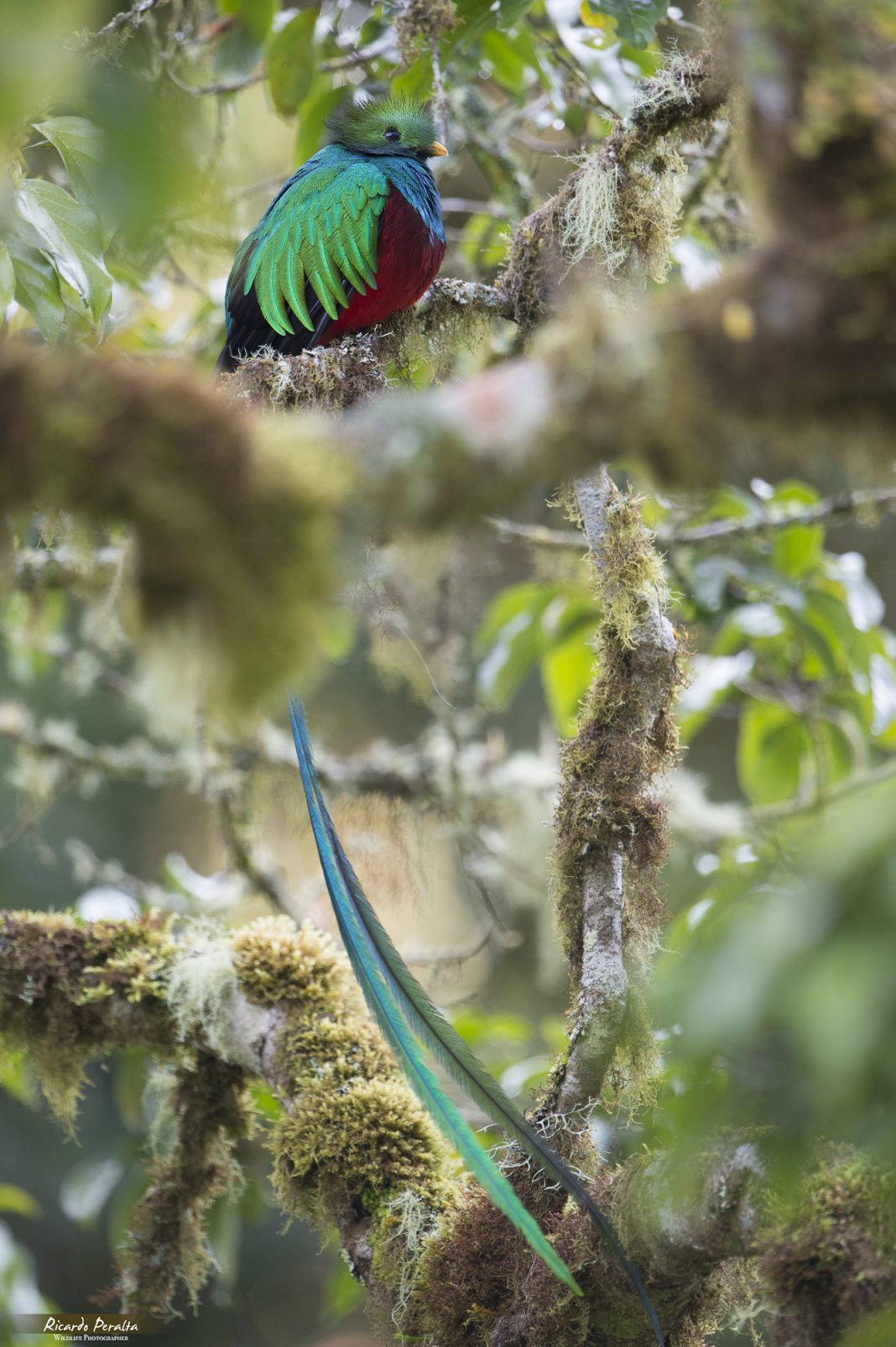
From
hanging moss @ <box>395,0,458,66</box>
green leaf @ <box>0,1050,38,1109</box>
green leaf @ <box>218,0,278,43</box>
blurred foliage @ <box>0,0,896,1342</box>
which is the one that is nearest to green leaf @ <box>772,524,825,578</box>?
blurred foliage @ <box>0,0,896,1342</box>

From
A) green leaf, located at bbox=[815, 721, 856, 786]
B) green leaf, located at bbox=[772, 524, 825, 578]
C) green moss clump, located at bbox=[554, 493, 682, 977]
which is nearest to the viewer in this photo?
green moss clump, located at bbox=[554, 493, 682, 977]

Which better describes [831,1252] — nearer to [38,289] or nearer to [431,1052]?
[431,1052]

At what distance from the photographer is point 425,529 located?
2.63 ft

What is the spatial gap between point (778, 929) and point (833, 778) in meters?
2.43

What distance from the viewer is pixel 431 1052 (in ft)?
4.75

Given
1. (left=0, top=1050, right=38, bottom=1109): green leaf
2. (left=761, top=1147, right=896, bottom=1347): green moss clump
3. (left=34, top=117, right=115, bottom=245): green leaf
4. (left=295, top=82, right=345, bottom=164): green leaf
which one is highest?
(left=295, top=82, right=345, bottom=164): green leaf

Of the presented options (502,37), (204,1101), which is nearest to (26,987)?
(204,1101)

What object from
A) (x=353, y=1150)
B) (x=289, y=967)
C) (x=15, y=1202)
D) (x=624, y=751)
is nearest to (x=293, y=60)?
(x=624, y=751)

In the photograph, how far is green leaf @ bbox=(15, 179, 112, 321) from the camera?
5.20ft

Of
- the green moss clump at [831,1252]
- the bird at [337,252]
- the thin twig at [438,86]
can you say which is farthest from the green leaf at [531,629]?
the green moss clump at [831,1252]

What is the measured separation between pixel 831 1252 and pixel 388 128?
2.34 metres

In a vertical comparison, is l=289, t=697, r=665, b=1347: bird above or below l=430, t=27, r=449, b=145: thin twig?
below

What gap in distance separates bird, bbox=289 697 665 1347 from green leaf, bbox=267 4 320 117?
1.49 meters

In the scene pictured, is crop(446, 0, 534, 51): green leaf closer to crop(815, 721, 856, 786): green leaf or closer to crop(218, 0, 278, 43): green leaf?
crop(218, 0, 278, 43): green leaf
